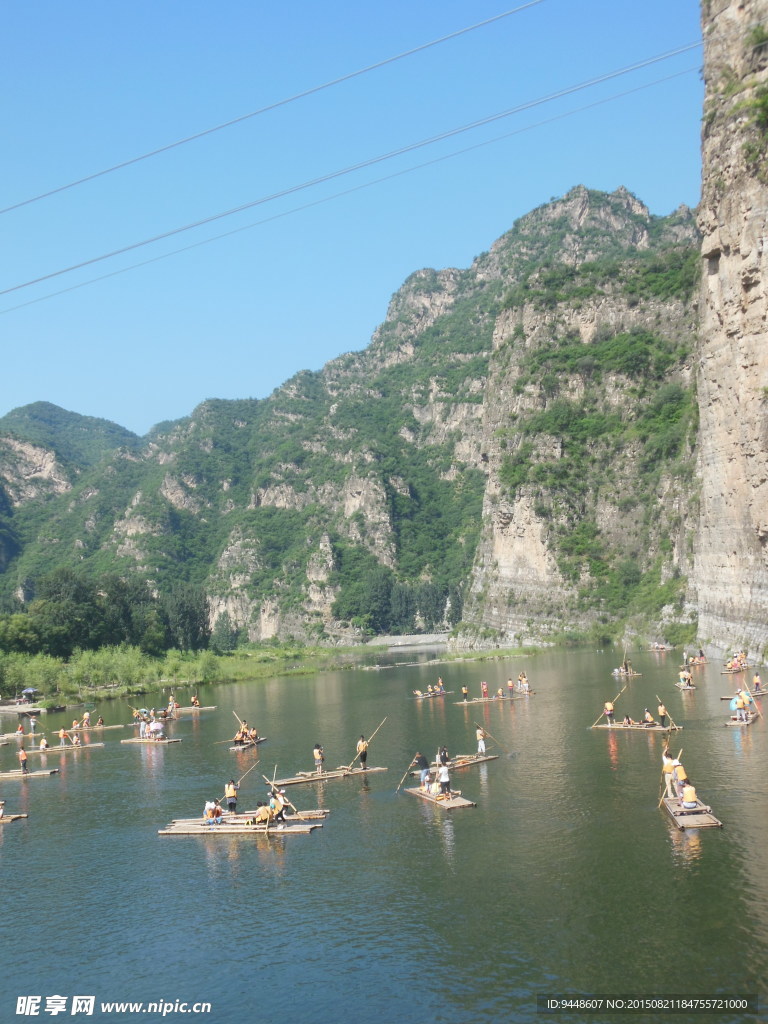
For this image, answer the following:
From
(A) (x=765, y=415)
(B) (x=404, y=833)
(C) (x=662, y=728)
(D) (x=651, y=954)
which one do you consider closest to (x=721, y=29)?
(A) (x=765, y=415)

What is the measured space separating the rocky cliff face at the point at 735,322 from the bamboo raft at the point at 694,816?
3485 centimetres


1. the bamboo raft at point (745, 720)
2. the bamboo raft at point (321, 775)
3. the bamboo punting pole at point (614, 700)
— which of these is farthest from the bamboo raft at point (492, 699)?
the bamboo raft at point (321, 775)

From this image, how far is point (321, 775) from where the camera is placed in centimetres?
4225

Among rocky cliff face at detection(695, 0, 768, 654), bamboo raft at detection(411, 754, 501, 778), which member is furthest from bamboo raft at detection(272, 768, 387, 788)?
rocky cliff face at detection(695, 0, 768, 654)

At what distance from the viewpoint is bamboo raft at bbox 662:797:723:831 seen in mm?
27719

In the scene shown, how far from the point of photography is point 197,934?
23844mm

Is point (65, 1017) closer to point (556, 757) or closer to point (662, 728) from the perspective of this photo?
point (556, 757)

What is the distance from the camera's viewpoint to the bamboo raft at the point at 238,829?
107 ft

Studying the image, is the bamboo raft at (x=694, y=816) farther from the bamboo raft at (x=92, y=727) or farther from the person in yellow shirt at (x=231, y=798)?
the bamboo raft at (x=92, y=727)

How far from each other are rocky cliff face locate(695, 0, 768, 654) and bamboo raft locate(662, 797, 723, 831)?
34854 millimetres

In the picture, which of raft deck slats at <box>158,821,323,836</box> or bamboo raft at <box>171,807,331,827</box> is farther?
bamboo raft at <box>171,807,331,827</box>

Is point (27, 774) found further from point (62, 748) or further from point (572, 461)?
point (572, 461)

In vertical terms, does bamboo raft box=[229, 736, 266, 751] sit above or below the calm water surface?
below

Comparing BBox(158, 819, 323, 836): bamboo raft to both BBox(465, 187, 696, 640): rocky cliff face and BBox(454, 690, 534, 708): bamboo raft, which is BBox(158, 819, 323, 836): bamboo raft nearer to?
BBox(454, 690, 534, 708): bamboo raft
